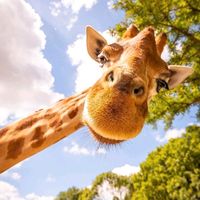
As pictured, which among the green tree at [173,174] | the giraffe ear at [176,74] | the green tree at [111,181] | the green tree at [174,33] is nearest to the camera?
the giraffe ear at [176,74]

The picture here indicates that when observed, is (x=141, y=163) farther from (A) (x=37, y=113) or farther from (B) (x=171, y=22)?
(A) (x=37, y=113)

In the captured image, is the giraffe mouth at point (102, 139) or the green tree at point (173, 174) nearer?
the giraffe mouth at point (102, 139)

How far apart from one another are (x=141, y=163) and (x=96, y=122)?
28.8 meters

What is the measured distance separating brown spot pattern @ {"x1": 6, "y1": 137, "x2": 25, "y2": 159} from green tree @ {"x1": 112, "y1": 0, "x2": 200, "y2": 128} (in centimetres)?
861

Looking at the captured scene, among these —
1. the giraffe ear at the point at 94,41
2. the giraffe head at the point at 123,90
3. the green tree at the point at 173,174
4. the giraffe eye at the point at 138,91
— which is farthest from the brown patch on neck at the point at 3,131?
the green tree at the point at 173,174

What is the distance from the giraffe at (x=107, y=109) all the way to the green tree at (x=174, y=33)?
26.1ft

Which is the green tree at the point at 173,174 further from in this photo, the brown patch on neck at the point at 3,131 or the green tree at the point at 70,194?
the green tree at the point at 70,194

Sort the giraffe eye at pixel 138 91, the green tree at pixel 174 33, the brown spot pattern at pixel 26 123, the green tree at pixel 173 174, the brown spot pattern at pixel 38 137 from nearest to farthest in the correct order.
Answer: the giraffe eye at pixel 138 91
the brown spot pattern at pixel 38 137
the brown spot pattern at pixel 26 123
the green tree at pixel 174 33
the green tree at pixel 173 174

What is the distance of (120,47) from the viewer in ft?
12.1

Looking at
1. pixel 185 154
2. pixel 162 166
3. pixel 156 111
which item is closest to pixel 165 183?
pixel 162 166

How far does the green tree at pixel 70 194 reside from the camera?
62.6m

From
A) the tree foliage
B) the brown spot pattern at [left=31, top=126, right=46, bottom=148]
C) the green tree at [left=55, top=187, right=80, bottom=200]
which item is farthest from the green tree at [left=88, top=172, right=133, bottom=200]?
the brown spot pattern at [left=31, top=126, right=46, bottom=148]

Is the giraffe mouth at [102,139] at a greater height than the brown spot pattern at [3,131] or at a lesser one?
lesser

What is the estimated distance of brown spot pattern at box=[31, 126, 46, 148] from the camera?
3.29 meters
